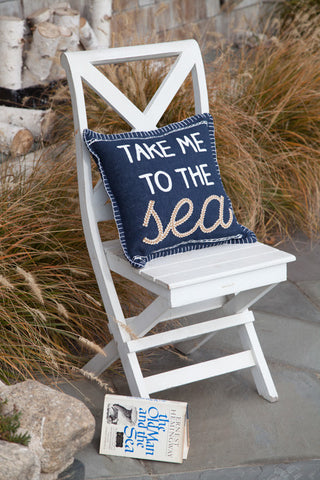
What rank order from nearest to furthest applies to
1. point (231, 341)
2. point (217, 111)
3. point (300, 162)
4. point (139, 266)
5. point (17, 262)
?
point (139, 266), point (17, 262), point (231, 341), point (217, 111), point (300, 162)

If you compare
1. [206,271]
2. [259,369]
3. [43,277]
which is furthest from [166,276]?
[43,277]

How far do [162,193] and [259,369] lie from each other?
2.49 feet

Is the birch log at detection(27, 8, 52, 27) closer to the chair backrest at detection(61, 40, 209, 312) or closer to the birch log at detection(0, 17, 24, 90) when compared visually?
the birch log at detection(0, 17, 24, 90)

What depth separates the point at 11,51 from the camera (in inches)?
143

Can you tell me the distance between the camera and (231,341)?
9.14 ft

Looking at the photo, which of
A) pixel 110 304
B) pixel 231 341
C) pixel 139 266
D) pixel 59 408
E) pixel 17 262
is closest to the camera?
pixel 59 408

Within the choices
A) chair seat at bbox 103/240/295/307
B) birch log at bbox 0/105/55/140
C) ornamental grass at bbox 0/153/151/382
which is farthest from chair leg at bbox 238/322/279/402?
birch log at bbox 0/105/55/140

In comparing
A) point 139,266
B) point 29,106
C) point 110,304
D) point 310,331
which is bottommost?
point 310,331

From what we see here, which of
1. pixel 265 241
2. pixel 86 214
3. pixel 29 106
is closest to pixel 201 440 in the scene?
pixel 86 214

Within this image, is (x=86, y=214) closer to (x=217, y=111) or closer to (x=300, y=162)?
(x=217, y=111)

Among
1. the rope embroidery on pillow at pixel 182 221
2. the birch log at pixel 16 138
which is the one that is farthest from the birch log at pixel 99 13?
the rope embroidery on pillow at pixel 182 221

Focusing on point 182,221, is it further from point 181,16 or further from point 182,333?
point 181,16

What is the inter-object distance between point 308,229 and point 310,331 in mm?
1201

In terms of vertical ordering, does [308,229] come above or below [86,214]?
below
